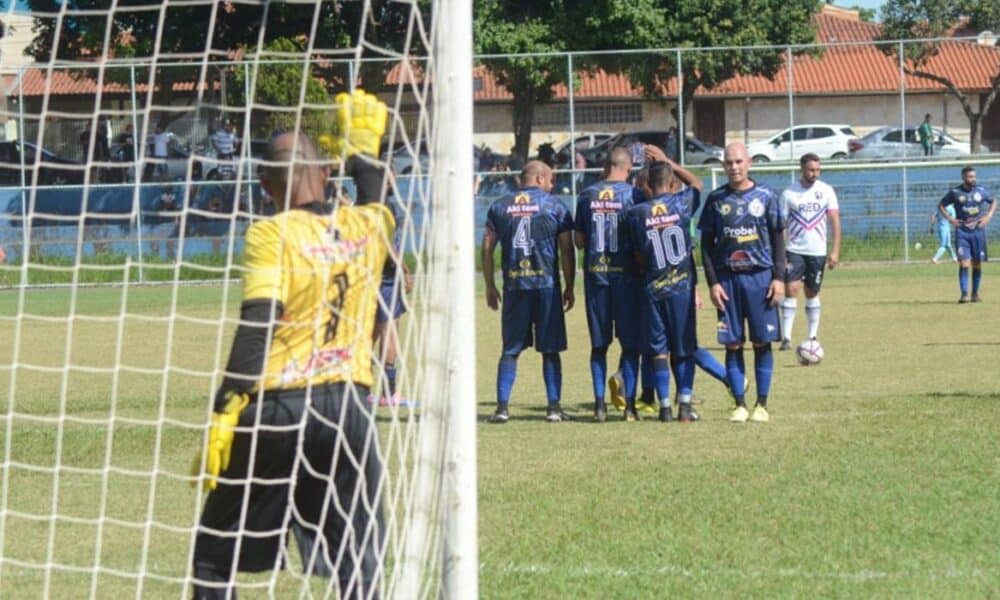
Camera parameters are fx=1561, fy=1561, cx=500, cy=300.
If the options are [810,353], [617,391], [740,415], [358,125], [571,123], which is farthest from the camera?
[571,123]

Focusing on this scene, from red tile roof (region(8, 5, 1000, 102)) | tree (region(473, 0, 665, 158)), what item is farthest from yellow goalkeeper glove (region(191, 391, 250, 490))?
tree (region(473, 0, 665, 158))

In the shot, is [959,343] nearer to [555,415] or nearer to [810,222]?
[810,222]

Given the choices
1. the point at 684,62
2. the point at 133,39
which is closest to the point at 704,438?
the point at 133,39

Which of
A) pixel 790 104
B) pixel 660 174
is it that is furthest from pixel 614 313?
pixel 790 104

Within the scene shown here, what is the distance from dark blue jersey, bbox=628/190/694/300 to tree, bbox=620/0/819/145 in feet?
64.2

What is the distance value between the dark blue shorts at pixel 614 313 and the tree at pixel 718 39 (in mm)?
19304

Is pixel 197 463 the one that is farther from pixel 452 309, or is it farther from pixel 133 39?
pixel 133 39

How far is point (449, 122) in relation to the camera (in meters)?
5.44

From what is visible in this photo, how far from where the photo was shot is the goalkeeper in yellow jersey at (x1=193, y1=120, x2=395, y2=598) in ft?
17.1

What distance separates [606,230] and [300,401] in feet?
23.6

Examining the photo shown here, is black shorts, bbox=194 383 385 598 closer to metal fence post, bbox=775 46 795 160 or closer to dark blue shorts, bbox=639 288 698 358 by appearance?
dark blue shorts, bbox=639 288 698 358

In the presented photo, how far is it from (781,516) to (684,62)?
977 inches

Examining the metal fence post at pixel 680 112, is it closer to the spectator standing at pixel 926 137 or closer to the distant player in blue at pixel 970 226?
the spectator standing at pixel 926 137

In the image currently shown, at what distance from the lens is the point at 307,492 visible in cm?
550
